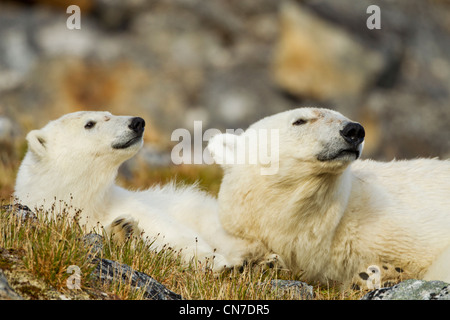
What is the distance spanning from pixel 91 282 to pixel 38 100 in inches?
889

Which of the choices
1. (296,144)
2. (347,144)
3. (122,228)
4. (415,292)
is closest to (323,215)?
(296,144)

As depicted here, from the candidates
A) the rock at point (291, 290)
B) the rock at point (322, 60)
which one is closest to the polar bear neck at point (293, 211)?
the rock at point (291, 290)

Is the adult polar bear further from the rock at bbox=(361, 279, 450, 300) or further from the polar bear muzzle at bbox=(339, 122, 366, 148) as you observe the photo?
the rock at bbox=(361, 279, 450, 300)

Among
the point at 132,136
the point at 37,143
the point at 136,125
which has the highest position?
the point at 136,125

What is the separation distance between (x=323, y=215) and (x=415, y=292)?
1466 millimetres

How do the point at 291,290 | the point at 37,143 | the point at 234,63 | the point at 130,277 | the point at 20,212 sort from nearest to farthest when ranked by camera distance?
the point at 130,277
the point at 291,290
the point at 20,212
the point at 37,143
the point at 234,63

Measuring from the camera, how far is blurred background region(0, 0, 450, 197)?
78.7 ft

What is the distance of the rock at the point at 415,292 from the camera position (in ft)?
15.5

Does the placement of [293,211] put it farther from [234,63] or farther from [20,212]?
[234,63]

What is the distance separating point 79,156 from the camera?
22.4 ft

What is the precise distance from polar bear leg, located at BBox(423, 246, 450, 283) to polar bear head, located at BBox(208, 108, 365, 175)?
1.23 m

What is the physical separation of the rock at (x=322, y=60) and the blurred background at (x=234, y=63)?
0.04 m

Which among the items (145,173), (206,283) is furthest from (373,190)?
(145,173)
